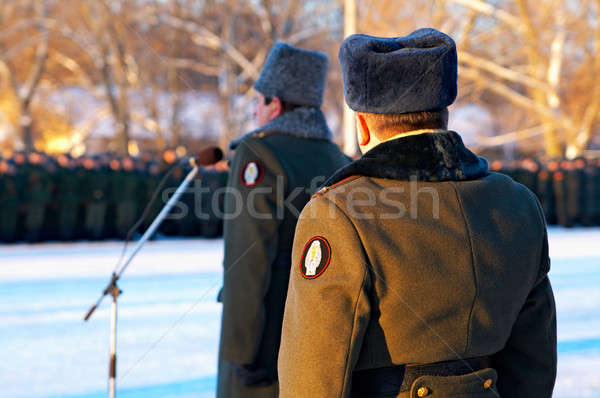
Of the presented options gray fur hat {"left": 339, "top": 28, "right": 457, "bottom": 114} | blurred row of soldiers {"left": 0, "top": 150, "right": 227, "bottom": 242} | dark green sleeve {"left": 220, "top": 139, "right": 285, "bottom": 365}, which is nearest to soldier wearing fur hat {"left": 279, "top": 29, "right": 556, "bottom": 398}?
gray fur hat {"left": 339, "top": 28, "right": 457, "bottom": 114}

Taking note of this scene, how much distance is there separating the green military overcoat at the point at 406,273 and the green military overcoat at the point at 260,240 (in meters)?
0.92

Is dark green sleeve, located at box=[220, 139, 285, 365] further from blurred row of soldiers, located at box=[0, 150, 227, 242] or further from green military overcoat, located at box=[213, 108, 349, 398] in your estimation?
blurred row of soldiers, located at box=[0, 150, 227, 242]

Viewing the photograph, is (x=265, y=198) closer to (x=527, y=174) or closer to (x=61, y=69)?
(x=527, y=174)

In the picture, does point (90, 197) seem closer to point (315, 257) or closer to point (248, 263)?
point (248, 263)

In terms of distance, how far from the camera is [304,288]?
1.32 metres

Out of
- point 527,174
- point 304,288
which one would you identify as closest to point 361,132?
point 304,288

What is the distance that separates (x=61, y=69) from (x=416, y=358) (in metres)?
39.3

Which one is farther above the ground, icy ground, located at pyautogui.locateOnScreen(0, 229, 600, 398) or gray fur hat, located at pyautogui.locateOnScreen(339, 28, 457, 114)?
gray fur hat, located at pyautogui.locateOnScreen(339, 28, 457, 114)

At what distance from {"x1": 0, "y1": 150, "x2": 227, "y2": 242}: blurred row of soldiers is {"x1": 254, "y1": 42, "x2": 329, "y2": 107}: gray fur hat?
8460mm

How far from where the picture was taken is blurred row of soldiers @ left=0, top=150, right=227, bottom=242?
10.3m

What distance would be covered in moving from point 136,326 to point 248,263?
10.5ft

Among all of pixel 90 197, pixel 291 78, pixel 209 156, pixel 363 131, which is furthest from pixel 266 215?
pixel 90 197

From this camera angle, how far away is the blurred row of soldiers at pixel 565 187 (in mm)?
14375

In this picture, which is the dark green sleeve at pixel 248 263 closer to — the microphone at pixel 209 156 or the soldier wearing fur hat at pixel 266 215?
the soldier wearing fur hat at pixel 266 215
